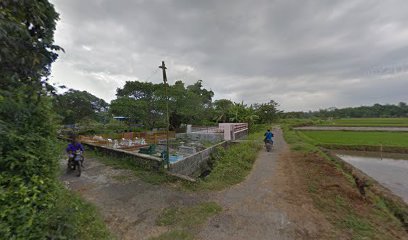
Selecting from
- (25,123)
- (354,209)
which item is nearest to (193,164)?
(354,209)

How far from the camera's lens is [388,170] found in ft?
35.2

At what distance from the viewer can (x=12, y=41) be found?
6.95 ft

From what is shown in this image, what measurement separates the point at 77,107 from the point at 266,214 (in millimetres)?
36726

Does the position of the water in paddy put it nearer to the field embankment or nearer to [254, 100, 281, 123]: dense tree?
the field embankment

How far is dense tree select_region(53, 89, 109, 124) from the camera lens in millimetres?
2900

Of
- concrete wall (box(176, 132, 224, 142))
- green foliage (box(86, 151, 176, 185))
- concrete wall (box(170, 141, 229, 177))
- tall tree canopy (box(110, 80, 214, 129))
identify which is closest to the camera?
green foliage (box(86, 151, 176, 185))

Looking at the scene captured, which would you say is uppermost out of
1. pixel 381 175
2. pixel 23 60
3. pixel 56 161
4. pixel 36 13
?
pixel 36 13

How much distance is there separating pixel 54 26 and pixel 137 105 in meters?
19.7

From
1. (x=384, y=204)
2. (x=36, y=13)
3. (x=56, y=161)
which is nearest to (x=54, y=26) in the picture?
(x=36, y=13)

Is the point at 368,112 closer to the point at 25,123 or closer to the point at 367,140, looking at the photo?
the point at 367,140

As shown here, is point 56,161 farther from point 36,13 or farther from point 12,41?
point 36,13

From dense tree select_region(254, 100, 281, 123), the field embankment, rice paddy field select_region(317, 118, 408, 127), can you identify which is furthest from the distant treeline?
the field embankment

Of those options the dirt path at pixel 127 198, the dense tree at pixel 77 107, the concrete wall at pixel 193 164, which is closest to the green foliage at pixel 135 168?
the dirt path at pixel 127 198

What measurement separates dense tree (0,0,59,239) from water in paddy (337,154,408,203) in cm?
977
